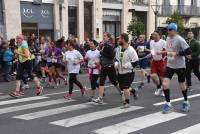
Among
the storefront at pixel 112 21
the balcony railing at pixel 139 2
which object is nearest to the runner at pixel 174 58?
the storefront at pixel 112 21

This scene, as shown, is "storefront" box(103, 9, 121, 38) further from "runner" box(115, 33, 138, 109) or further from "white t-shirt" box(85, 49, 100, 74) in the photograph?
"runner" box(115, 33, 138, 109)

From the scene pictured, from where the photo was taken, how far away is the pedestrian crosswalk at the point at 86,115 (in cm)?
791

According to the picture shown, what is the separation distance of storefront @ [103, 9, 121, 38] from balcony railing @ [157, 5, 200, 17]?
20.1 ft

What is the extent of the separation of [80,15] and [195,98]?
19.3m

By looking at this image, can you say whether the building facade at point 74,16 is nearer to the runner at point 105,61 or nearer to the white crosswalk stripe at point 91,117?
the runner at point 105,61

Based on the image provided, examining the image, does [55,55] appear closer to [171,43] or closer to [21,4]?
[171,43]

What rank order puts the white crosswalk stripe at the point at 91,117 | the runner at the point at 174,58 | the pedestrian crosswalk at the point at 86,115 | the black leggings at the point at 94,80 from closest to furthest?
the pedestrian crosswalk at the point at 86,115 → the white crosswalk stripe at the point at 91,117 → the runner at the point at 174,58 → the black leggings at the point at 94,80

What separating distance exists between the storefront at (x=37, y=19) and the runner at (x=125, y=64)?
16.5m

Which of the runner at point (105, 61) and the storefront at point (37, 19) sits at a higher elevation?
the storefront at point (37, 19)

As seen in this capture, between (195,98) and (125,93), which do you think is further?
(195,98)

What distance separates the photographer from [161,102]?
10.6m

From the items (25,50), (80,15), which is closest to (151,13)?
(80,15)

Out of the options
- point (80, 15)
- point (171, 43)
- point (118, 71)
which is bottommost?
point (118, 71)

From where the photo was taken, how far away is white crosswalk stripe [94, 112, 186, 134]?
7.62m
